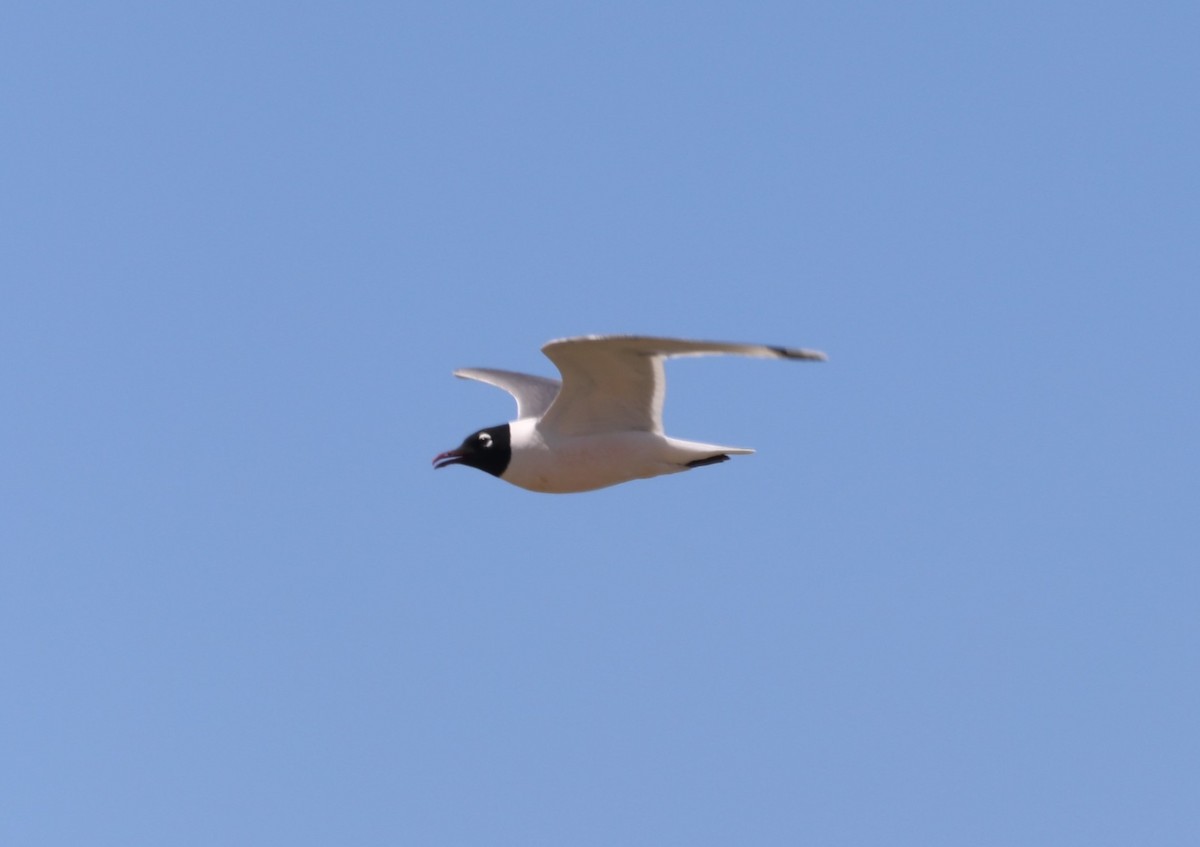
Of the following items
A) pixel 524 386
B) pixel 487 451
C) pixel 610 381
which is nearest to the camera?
pixel 610 381

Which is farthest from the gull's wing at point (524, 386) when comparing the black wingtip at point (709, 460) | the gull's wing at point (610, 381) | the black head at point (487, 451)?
the black wingtip at point (709, 460)

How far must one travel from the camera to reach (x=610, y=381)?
15.6 metres

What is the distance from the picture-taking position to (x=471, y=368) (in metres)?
20.7

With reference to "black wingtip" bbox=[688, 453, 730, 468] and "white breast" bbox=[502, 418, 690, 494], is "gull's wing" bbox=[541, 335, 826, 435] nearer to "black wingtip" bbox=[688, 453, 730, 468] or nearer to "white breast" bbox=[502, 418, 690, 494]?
"white breast" bbox=[502, 418, 690, 494]

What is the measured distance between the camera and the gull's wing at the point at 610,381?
14492mm

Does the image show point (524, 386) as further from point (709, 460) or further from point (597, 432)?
point (709, 460)

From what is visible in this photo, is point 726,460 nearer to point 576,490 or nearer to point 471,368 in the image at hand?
point 576,490

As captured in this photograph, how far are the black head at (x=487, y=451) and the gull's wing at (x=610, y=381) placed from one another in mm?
793

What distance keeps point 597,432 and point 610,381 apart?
753 mm

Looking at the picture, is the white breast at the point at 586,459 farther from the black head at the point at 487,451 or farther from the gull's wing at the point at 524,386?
the gull's wing at the point at 524,386

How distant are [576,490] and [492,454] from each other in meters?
1.03

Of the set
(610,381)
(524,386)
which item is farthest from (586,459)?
(524,386)

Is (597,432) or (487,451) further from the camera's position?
(487,451)

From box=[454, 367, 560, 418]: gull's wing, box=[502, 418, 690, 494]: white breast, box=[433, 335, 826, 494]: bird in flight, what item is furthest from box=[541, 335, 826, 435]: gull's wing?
box=[454, 367, 560, 418]: gull's wing
